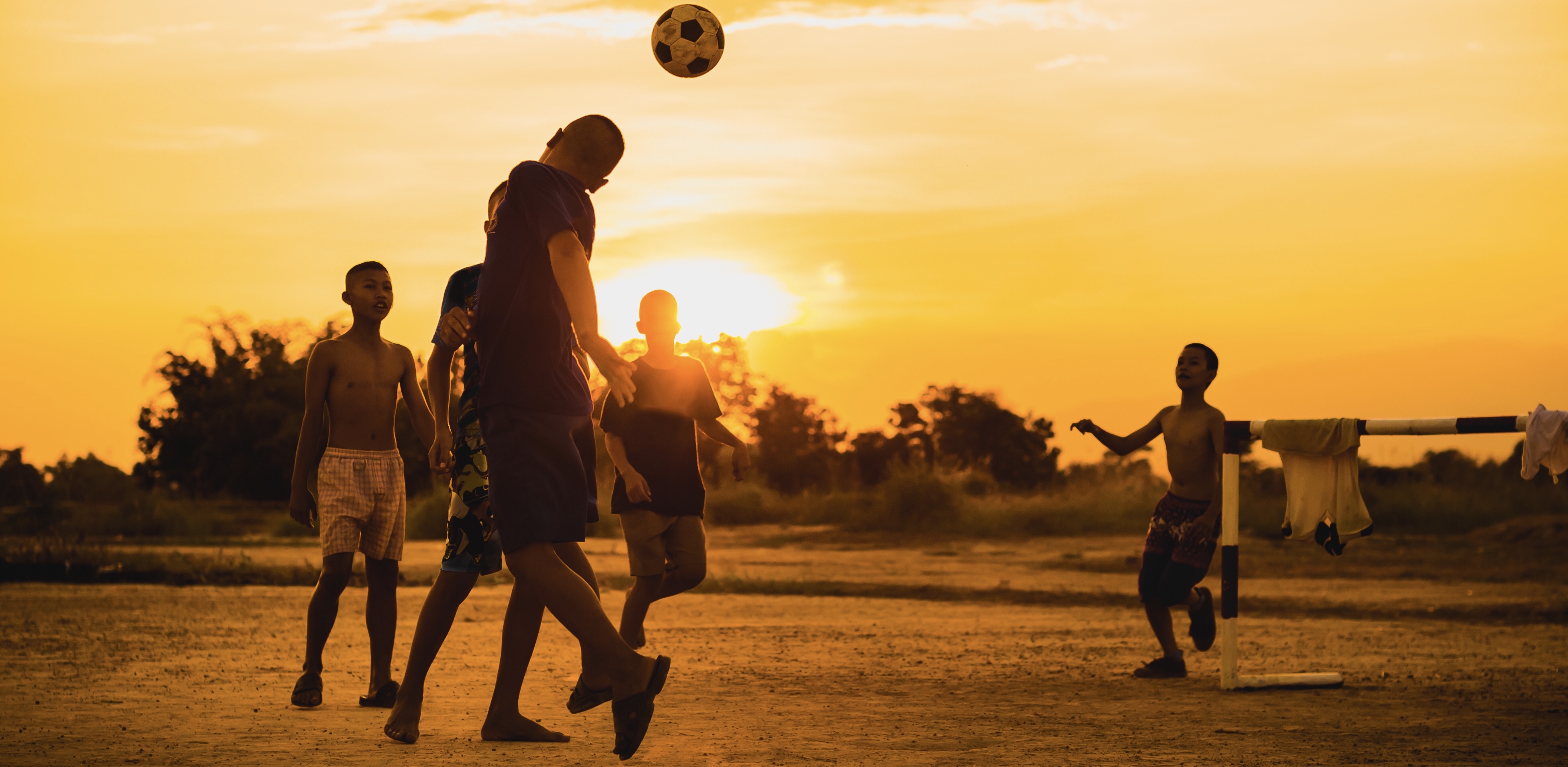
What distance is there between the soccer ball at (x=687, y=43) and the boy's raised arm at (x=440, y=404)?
243 cm

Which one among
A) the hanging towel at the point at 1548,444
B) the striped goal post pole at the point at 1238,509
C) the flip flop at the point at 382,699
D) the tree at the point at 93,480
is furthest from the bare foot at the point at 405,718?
the tree at the point at 93,480

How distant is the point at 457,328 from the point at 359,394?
189cm

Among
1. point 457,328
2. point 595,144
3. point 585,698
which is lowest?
point 585,698

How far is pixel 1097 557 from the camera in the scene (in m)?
21.6

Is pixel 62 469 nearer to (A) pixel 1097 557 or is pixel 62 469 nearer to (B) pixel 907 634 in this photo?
(A) pixel 1097 557

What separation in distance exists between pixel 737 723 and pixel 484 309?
7.36ft

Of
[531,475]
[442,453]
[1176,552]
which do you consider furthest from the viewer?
[1176,552]

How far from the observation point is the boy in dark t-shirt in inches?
269

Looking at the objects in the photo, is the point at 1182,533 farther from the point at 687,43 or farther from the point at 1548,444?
the point at 687,43

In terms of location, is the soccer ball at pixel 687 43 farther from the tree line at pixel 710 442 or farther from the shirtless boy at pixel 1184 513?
the tree line at pixel 710 442

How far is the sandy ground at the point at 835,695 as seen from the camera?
17.3ft

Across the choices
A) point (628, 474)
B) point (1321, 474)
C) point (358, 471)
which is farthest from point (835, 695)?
point (1321, 474)

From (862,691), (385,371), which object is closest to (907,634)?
(862,691)

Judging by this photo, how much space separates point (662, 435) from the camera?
6.87 m
